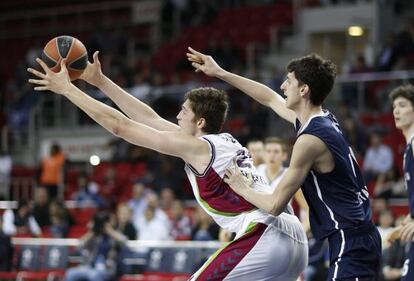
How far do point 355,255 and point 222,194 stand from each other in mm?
949

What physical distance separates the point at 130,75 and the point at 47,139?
2569mm

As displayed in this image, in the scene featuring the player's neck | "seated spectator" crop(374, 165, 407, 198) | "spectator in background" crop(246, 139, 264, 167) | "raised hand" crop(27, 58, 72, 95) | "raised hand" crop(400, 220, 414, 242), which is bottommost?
"seated spectator" crop(374, 165, 407, 198)

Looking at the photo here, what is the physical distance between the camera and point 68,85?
5910mm

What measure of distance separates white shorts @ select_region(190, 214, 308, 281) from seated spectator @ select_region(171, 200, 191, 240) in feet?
27.3

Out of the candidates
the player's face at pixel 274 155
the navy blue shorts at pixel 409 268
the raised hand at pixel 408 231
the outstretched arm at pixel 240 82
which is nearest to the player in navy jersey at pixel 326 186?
the raised hand at pixel 408 231

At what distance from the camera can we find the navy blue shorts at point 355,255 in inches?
213

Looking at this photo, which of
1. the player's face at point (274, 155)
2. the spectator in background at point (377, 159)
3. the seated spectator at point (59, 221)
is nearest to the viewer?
the player's face at point (274, 155)

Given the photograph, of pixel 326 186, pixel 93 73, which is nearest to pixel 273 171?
pixel 93 73

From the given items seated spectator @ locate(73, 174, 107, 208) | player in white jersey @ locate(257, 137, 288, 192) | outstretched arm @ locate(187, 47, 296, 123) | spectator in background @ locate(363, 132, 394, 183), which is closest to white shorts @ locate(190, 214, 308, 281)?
outstretched arm @ locate(187, 47, 296, 123)

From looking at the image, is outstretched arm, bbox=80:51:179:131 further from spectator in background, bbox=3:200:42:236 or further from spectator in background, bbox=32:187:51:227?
spectator in background, bbox=32:187:51:227

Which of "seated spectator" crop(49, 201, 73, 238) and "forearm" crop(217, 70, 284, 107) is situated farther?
"seated spectator" crop(49, 201, 73, 238)

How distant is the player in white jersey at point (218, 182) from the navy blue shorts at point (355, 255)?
15.9 inches

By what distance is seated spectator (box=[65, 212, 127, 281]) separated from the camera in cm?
1288

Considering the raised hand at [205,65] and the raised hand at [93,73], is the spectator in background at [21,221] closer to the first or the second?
the raised hand at [93,73]
